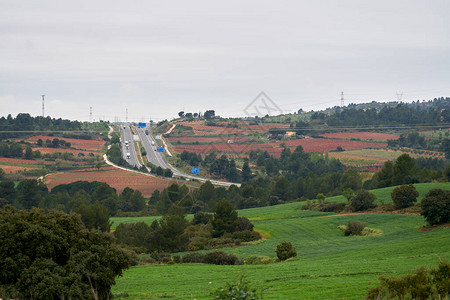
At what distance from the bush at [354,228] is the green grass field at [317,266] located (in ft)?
2.64

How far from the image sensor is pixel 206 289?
22.6 meters

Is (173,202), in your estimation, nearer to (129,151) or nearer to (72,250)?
(72,250)

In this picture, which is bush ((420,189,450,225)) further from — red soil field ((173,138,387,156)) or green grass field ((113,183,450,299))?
red soil field ((173,138,387,156))

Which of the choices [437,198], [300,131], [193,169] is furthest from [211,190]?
[300,131]

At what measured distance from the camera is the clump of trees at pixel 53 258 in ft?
63.5

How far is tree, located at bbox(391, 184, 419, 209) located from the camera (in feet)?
182

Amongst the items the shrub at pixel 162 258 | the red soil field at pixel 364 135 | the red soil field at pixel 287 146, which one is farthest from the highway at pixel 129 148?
the shrub at pixel 162 258

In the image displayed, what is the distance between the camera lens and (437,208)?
40.8 m

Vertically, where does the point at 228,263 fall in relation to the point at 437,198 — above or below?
below

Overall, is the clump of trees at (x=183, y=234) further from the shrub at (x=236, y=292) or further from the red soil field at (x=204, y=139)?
the red soil field at (x=204, y=139)

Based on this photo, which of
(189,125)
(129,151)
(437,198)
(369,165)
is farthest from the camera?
(189,125)

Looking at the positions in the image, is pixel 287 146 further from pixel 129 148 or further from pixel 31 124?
pixel 31 124

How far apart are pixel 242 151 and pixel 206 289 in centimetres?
13401

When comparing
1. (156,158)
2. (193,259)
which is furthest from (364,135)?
(193,259)
